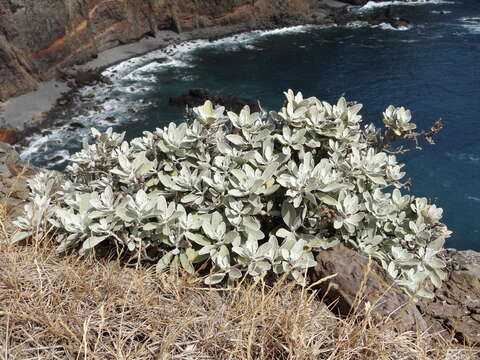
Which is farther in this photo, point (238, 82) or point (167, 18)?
point (167, 18)

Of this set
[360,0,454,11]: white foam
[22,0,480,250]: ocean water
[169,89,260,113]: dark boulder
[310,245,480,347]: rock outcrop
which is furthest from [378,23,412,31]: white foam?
[310,245,480,347]: rock outcrop

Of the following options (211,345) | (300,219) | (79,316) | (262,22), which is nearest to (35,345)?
(79,316)

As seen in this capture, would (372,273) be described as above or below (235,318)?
below

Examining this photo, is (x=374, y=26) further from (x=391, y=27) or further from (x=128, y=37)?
(x=128, y=37)

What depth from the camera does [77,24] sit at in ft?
95.5

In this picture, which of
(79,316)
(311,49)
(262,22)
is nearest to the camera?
(79,316)

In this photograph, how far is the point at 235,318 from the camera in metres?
3.04

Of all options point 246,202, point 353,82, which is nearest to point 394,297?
point 246,202

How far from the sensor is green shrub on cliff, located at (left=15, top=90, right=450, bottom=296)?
3742 mm

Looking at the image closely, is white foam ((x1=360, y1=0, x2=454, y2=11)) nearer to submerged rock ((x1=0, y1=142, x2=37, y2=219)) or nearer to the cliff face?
the cliff face

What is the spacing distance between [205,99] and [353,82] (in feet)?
36.9

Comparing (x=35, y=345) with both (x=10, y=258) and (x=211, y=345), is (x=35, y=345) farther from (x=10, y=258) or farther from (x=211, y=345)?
(x=211, y=345)

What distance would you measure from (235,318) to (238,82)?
2739cm

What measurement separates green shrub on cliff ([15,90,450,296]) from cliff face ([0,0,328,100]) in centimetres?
2350
